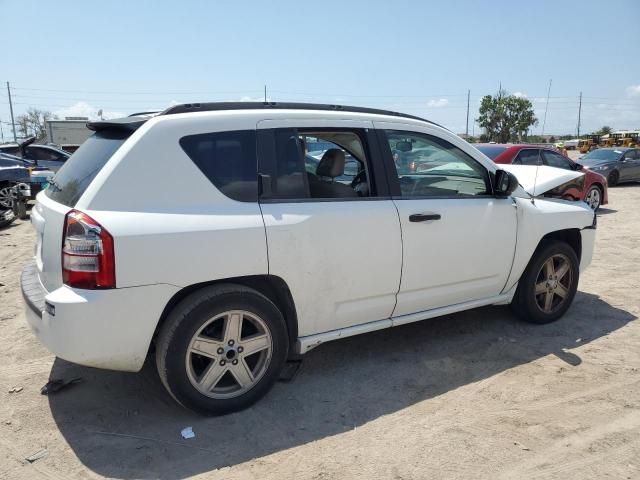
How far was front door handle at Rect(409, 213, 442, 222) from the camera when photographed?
143 inches

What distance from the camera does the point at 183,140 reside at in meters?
2.99

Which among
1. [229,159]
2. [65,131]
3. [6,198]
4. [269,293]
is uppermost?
[65,131]

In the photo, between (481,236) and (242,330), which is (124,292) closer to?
(242,330)

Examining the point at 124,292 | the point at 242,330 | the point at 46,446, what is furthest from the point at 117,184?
the point at 46,446

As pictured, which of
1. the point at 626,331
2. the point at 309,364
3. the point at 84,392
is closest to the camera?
the point at 84,392

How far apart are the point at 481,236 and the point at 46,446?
328cm

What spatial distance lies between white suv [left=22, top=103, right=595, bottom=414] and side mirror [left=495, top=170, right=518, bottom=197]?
0.06ft

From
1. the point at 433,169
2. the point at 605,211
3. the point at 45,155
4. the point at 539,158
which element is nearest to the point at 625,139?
the point at 605,211

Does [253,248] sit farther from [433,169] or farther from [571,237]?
[571,237]

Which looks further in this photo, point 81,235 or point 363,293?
point 363,293

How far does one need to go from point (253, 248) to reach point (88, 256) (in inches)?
35.5

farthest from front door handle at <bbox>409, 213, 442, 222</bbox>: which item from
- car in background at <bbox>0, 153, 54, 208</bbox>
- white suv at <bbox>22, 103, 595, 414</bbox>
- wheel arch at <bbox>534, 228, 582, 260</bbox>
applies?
car in background at <bbox>0, 153, 54, 208</bbox>

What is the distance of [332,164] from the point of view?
3775mm

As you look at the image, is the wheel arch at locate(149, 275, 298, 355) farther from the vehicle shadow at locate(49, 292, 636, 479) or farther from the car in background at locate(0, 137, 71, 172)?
the car in background at locate(0, 137, 71, 172)
